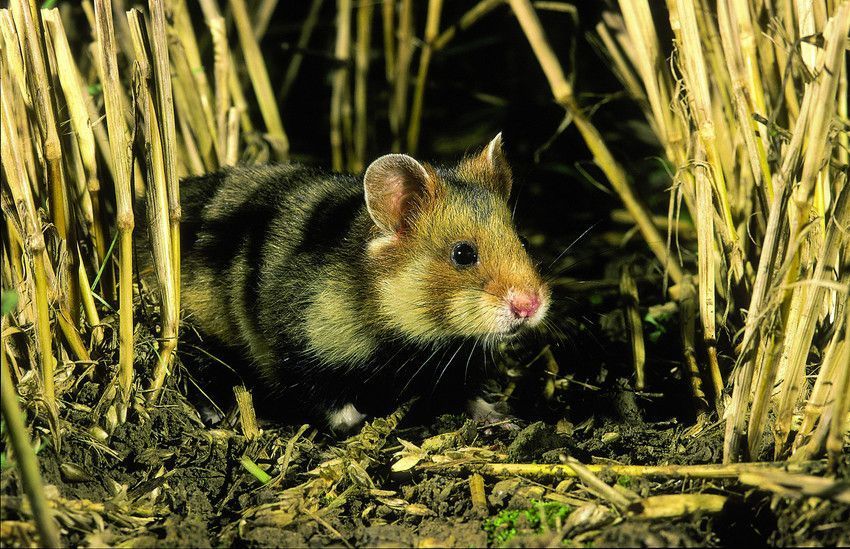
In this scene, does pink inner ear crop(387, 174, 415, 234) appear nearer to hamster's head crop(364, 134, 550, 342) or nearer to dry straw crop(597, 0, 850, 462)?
hamster's head crop(364, 134, 550, 342)

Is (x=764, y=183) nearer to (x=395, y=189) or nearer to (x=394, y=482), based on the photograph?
(x=395, y=189)

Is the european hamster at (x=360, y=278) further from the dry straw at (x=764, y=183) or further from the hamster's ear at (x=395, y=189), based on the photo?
the dry straw at (x=764, y=183)

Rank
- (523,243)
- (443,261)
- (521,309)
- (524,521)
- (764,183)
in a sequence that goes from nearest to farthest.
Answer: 1. (524,521)
2. (764,183)
3. (521,309)
4. (443,261)
5. (523,243)

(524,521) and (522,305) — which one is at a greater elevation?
(522,305)

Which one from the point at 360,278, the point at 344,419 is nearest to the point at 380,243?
the point at 360,278

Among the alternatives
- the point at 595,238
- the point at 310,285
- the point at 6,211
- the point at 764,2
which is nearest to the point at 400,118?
the point at 595,238

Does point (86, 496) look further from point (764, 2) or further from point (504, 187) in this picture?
point (764, 2)
